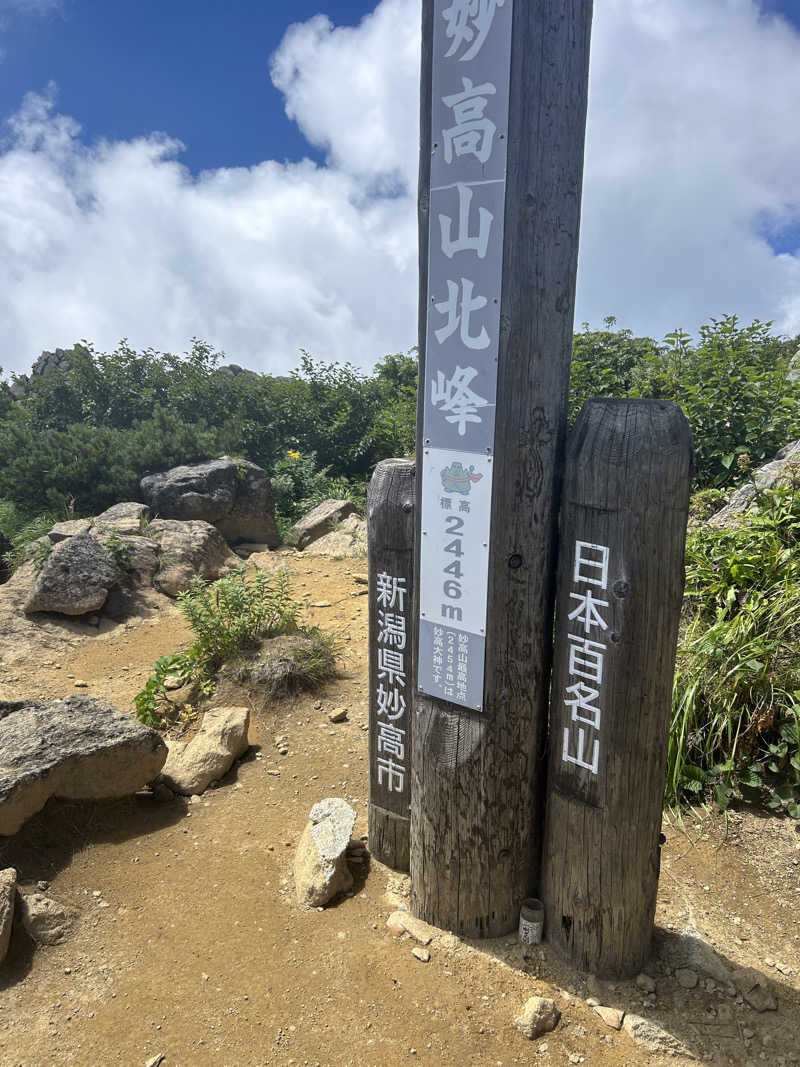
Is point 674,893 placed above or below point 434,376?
below

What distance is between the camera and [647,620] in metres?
2.16

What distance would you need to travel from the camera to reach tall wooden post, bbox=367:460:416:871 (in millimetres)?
2846

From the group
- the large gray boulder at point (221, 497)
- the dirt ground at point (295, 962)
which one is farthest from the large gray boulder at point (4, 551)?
the dirt ground at point (295, 962)

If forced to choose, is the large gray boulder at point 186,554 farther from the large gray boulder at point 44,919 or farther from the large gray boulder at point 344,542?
the large gray boulder at point 44,919

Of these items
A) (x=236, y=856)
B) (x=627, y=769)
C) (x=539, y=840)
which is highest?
(x=627, y=769)

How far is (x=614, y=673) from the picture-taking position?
87.3 inches

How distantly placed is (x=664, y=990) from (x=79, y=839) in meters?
2.55

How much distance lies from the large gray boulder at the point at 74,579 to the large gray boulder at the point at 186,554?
560 millimetres

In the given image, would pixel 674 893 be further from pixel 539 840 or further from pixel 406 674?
pixel 406 674

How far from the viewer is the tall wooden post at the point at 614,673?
83.0 inches

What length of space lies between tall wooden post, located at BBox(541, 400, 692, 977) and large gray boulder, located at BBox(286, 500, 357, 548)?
7.70m

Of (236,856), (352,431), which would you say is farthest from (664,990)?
(352,431)

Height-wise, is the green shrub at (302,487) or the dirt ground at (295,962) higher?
the green shrub at (302,487)

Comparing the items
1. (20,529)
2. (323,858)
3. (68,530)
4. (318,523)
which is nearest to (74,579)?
(68,530)
